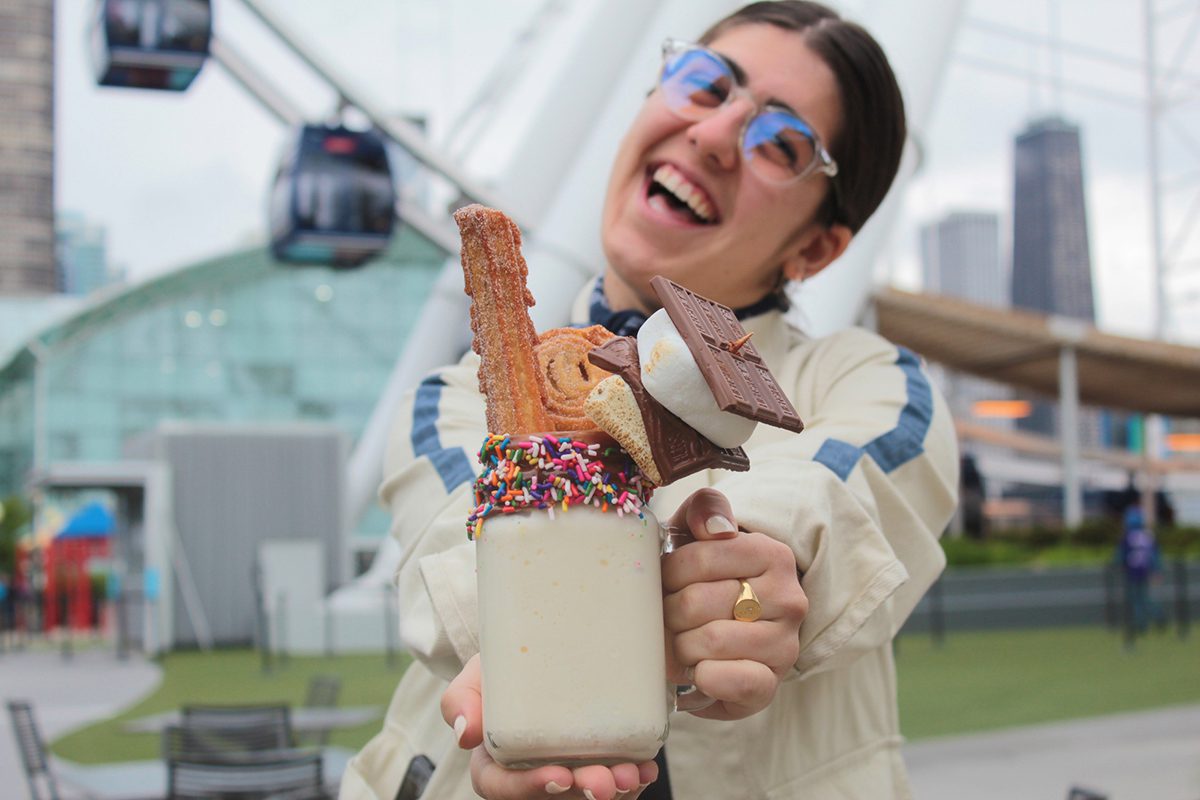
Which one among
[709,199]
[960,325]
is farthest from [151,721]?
[960,325]

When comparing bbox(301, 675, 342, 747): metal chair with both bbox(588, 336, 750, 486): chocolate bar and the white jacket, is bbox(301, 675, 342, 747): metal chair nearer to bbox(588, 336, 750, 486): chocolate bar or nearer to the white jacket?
the white jacket

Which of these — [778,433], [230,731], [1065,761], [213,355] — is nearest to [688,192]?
[778,433]

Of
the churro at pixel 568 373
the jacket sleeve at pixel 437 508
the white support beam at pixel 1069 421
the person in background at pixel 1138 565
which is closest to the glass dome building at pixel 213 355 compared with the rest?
the white support beam at pixel 1069 421

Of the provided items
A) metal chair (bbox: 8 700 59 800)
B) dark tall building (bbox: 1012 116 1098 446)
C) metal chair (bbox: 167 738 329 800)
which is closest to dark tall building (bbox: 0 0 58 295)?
metal chair (bbox: 8 700 59 800)

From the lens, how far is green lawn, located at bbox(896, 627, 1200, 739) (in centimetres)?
1066

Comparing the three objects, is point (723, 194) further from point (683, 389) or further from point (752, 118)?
point (683, 389)

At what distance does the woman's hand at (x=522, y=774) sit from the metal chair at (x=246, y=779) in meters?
3.33

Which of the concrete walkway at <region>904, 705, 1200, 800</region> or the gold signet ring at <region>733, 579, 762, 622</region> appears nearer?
the gold signet ring at <region>733, 579, 762, 622</region>

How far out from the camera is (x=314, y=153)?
1091cm

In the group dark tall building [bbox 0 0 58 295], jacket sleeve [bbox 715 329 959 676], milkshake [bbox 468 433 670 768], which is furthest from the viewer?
dark tall building [bbox 0 0 58 295]

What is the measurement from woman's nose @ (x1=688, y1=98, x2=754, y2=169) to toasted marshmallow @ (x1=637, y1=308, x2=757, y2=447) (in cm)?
63

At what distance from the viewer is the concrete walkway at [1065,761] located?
777 cm

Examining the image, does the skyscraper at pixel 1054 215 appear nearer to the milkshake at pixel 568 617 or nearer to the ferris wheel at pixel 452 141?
the ferris wheel at pixel 452 141

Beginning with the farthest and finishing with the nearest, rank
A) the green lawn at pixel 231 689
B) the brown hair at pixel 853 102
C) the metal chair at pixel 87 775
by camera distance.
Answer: the green lawn at pixel 231 689 < the metal chair at pixel 87 775 < the brown hair at pixel 853 102
